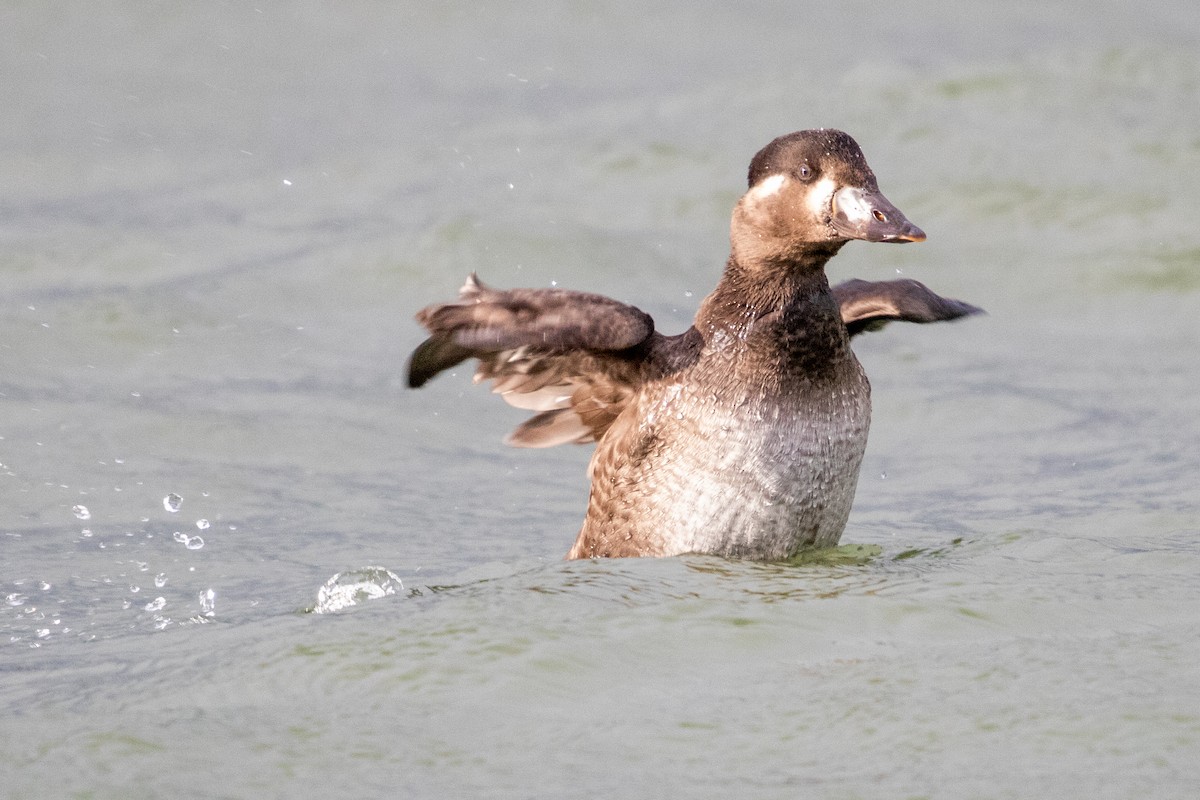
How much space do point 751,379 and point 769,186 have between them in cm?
64

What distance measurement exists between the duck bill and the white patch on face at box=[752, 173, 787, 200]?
0.22 meters

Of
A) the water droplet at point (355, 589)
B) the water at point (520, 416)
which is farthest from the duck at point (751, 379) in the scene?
the water droplet at point (355, 589)

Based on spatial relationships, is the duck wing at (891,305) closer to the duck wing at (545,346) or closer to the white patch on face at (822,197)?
the white patch on face at (822,197)

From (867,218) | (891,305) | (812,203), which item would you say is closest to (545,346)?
(812,203)

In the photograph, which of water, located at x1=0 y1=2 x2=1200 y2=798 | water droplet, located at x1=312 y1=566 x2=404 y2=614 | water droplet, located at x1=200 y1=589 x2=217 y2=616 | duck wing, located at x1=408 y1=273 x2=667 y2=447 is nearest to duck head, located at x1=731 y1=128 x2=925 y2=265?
duck wing, located at x1=408 y1=273 x2=667 y2=447

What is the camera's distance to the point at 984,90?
13.8m

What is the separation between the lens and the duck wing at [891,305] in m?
6.45

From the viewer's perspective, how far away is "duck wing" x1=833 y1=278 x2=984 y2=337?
645cm

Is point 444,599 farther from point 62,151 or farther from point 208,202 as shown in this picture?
point 62,151

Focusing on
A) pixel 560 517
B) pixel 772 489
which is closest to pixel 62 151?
pixel 560 517

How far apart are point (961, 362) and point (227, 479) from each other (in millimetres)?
4440

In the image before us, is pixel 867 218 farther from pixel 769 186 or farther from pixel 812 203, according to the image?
pixel 769 186

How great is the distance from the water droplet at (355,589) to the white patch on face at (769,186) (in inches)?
71.2

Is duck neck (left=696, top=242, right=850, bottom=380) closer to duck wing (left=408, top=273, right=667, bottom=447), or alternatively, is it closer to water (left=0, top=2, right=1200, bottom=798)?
duck wing (left=408, top=273, right=667, bottom=447)
